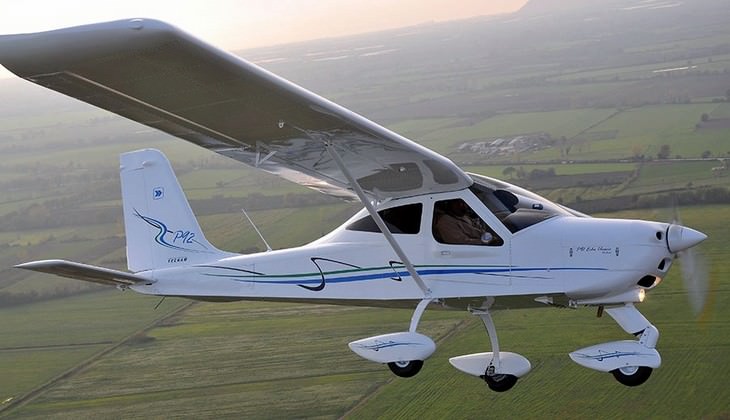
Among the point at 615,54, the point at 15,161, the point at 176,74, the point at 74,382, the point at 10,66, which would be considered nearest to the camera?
the point at 10,66

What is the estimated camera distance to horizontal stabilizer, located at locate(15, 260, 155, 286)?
11.6 meters

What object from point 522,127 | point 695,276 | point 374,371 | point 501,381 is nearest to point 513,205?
point 695,276

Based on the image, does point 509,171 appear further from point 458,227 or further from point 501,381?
point 458,227

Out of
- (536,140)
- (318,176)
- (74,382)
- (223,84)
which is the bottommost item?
(74,382)

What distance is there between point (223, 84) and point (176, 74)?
1.89ft

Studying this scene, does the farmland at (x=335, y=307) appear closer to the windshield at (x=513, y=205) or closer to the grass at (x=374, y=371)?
the grass at (x=374, y=371)

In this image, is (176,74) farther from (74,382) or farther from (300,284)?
(74,382)

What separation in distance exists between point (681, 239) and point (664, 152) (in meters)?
52.0

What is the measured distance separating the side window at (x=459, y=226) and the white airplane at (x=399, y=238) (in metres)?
0.01

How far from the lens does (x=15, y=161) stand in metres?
91.8

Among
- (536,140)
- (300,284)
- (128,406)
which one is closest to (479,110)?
(536,140)

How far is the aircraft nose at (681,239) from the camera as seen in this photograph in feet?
34.7

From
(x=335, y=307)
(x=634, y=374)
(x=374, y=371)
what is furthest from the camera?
(x=335, y=307)

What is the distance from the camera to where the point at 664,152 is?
60.5 metres
